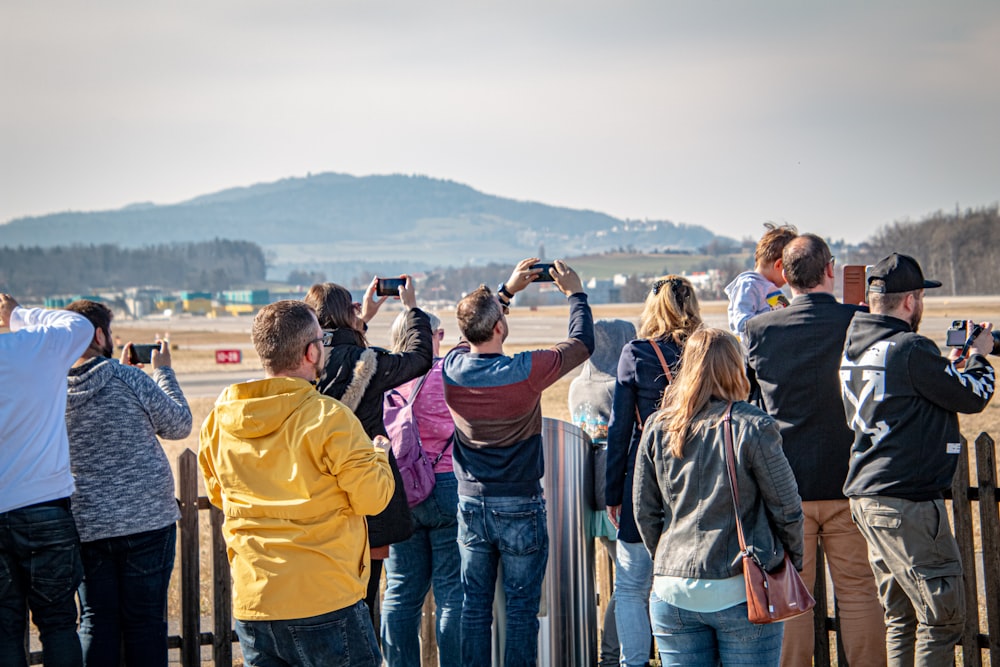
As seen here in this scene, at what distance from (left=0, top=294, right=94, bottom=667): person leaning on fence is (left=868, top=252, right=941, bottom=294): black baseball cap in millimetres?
3475

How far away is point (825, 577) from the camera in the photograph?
17.1ft

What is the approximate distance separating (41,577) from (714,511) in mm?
2790

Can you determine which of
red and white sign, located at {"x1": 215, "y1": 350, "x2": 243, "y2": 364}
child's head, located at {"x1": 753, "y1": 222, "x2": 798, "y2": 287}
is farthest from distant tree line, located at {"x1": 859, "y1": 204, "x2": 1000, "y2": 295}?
child's head, located at {"x1": 753, "y1": 222, "x2": 798, "y2": 287}

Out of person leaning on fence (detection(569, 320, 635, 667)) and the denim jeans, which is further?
person leaning on fence (detection(569, 320, 635, 667))

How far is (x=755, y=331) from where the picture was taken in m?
4.71

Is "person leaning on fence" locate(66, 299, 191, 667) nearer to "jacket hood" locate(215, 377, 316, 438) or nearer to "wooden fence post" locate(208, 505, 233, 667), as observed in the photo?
"wooden fence post" locate(208, 505, 233, 667)

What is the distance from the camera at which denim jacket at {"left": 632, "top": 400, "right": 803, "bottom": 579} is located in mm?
3418

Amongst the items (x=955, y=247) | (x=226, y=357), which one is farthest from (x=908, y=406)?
(x=955, y=247)

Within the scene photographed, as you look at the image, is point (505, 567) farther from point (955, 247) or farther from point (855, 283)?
point (955, 247)

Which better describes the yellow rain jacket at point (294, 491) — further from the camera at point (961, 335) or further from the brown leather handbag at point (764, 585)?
the camera at point (961, 335)

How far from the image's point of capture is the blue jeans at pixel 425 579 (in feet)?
16.4

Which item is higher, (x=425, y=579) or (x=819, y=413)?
(x=819, y=413)

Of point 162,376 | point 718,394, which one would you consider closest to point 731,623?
point 718,394

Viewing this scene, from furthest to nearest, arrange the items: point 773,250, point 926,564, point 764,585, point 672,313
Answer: point 773,250 < point 672,313 < point 926,564 < point 764,585
